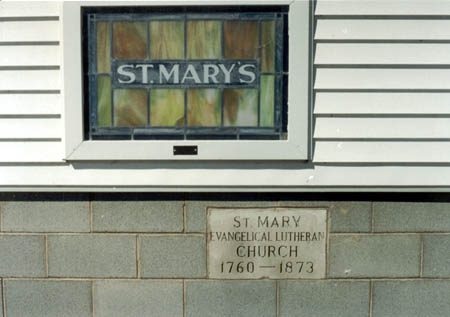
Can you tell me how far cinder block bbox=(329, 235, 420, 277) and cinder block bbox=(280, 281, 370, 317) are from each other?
0.10 metres

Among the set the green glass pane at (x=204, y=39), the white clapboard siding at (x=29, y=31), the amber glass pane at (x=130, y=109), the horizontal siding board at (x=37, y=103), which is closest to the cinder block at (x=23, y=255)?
the horizontal siding board at (x=37, y=103)

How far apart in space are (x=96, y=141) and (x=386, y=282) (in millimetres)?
2229

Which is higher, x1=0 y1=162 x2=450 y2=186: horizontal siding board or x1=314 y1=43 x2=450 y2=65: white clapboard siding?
x1=314 y1=43 x2=450 y2=65: white clapboard siding

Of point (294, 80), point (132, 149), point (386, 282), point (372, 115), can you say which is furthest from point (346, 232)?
point (132, 149)

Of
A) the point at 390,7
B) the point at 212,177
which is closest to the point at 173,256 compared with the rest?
the point at 212,177

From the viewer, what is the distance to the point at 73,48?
2.73 m

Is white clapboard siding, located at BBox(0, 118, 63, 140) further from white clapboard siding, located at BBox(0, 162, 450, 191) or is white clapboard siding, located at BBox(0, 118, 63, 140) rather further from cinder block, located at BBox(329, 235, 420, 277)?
cinder block, located at BBox(329, 235, 420, 277)

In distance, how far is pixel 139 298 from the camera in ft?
9.67

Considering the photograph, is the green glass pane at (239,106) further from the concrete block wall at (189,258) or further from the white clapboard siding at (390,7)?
the white clapboard siding at (390,7)

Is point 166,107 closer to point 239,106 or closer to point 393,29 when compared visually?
point 239,106

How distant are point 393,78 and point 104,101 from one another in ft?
6.36

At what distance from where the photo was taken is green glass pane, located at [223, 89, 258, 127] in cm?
282

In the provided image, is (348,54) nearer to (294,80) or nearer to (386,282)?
(294,80)

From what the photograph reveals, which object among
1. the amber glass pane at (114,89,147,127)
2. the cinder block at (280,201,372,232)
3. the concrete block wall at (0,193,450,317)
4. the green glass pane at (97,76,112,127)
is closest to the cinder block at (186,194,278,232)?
the concrete block wall at (0,193,450,317)
